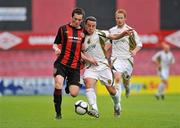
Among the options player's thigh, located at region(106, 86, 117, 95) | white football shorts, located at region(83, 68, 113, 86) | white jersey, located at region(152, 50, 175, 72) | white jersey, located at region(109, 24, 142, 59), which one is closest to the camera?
white football shorts, located at region(83, 68, 113, 86)

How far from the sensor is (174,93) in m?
32.5

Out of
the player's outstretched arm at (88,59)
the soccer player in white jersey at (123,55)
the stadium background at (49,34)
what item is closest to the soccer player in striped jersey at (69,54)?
the player's outstretched arm at (88,59)

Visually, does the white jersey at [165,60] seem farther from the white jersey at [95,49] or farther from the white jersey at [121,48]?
the white jersey at [95,49]

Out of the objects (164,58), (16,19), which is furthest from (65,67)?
(16,19)

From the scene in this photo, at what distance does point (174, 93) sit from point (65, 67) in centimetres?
1790

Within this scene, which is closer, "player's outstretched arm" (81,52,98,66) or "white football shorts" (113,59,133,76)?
"player's outstretched arm" (81,52,98,66)

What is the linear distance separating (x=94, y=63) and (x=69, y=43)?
86 centimetres

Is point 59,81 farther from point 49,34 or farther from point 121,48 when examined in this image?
point 49,34

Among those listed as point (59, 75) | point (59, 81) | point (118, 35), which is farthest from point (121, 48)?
point (59, 81)

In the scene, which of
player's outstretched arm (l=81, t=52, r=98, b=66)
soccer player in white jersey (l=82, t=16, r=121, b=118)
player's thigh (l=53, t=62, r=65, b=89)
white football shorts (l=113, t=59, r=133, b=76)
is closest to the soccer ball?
soccer player in white jersey (l=82, t=16, r=121, b=118)

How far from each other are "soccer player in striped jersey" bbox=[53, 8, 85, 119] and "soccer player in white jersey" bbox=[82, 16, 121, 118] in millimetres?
329

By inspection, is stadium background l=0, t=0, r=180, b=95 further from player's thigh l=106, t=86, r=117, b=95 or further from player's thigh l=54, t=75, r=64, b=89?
player's thigh l=54, t=75, r=64, b=89

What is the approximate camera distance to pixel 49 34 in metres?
32.6

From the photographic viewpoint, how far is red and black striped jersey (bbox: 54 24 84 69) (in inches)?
593
